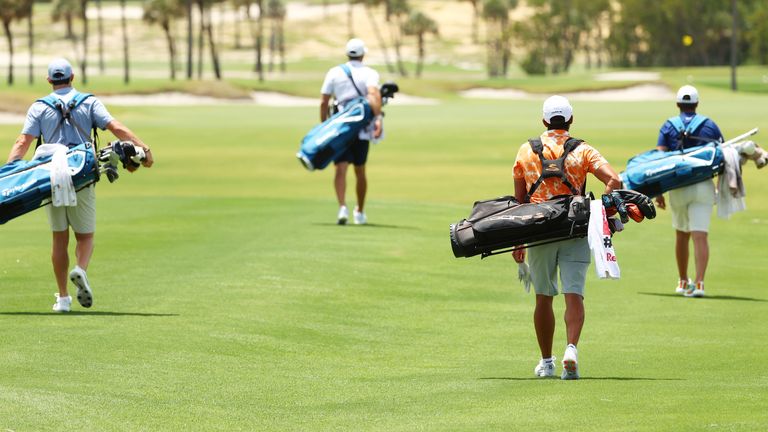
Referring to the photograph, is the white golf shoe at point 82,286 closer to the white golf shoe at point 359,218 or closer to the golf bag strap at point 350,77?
the golf bag strap at point 350,77

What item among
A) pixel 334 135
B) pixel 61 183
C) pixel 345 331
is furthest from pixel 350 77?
pixel 61 183

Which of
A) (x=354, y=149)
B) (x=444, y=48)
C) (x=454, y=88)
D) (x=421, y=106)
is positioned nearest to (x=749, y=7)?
(x=444, y=48)

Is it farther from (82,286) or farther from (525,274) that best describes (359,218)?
(525,274)

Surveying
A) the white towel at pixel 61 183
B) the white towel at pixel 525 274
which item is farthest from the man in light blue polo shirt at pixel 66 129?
the white towel at pixel 525 274

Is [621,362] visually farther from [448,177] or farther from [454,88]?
[454,88]

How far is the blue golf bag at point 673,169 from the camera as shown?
16.0 m

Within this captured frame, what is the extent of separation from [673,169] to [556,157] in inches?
217

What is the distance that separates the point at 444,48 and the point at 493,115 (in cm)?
11852

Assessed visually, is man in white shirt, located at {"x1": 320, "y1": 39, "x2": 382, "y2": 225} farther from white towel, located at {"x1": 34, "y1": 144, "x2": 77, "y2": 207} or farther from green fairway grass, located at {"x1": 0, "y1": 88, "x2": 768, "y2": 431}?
white towel, located at {"x1": 34, "y1": 144, "x2": 77, "y2": 207}

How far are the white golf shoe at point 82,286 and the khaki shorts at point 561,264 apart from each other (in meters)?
4.29

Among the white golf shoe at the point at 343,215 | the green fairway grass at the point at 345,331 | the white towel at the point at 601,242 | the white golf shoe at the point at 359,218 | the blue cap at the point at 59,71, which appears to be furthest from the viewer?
the white golf shoe at the point at 359,218

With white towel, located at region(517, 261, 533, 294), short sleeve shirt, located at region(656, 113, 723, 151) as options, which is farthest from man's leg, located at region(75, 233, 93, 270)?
short sleeve shirt, located at region(656, 113, 723, 151)

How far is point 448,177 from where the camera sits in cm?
3562

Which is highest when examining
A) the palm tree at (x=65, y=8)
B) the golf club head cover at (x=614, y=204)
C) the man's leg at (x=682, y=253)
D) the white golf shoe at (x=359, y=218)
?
the golf club head cover at (x=614, y=204)
